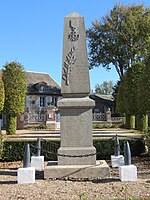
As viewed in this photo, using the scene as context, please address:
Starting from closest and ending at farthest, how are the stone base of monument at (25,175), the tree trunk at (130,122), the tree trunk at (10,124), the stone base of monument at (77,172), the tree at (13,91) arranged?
the stone base of monument at (25,175)
the stone base of monument at (77,172)
the tree at (13,91)
the tree trunk at (10,124)
the tree trunk at (130,122)

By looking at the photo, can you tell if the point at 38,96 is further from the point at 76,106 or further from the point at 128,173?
the point at 128,173

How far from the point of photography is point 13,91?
25.9 m

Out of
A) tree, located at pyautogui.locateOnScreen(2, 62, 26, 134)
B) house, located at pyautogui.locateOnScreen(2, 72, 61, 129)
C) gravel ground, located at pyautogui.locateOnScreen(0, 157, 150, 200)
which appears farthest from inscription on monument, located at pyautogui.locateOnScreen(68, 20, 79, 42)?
house, located at pyautogui.locateOnScreen(2, 72, 61, 129)

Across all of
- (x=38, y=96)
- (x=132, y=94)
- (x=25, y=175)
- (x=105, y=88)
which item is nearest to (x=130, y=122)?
(x=132, y=94)

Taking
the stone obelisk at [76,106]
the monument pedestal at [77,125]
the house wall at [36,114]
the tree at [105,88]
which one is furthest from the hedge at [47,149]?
the tree at [105,88]

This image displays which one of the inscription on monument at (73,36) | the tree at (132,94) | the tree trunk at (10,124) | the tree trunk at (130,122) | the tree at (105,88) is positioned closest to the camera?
the inscription on monument at (73,36)

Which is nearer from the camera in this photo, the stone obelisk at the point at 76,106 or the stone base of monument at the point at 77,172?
the stone base of monument at the point at 77,172

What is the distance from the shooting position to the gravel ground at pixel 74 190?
571cm

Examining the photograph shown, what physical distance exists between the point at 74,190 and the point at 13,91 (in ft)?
67.7

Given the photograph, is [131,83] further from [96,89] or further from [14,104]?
[96,89]

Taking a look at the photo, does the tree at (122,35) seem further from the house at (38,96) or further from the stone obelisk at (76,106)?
the stone obelisk at (76,106)

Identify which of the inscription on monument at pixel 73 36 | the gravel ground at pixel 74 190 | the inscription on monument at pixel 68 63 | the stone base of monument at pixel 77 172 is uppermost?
the inscription on monument at pixel 73 36

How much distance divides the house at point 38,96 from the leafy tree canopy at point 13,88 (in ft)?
46.2

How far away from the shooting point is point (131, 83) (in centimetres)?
2833
